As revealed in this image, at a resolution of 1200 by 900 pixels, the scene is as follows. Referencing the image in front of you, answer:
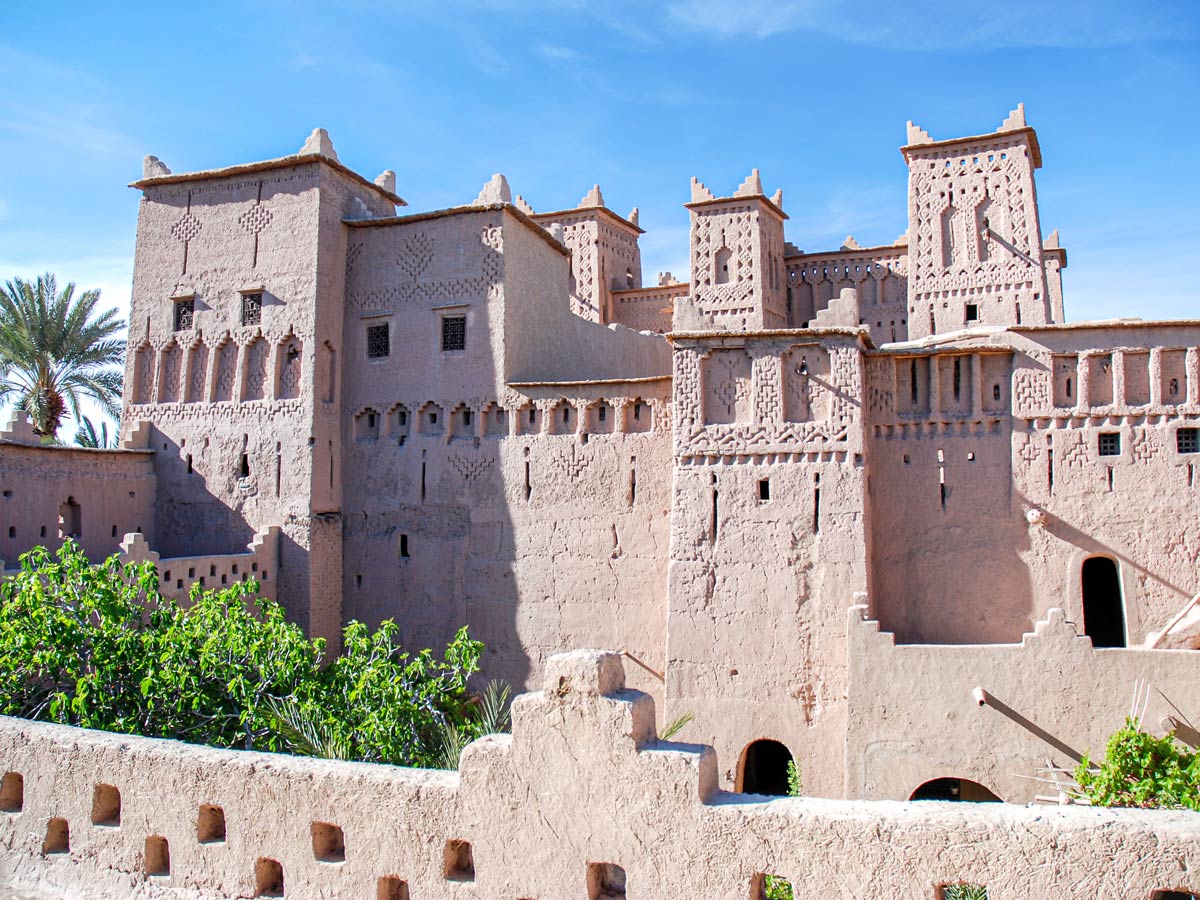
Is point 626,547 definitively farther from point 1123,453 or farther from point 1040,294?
point 1040,294

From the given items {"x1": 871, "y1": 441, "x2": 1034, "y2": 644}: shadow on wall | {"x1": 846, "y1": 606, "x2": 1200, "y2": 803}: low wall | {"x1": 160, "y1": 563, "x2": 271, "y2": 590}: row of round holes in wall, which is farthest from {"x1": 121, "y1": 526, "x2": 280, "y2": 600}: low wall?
{"x1": 871, "y1": 441, "x2": 1034, "y2": 644}: shadow on wall

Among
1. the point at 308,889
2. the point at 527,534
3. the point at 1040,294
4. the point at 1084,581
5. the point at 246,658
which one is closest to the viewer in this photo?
the point at 308,889

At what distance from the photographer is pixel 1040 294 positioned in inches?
983

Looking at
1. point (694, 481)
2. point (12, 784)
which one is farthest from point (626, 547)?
point (12, 784)

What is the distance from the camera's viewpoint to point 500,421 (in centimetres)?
1950

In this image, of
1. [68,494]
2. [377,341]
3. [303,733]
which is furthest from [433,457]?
[303,733]

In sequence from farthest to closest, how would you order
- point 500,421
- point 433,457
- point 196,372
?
point 196,372 < point 433,457 < point 500,421

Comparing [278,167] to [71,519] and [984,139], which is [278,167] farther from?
[984,139]

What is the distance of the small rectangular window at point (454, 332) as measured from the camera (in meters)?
19.9

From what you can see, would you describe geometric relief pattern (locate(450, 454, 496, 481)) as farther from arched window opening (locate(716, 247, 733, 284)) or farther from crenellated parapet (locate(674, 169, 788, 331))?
arched window opening (locate(716, 247, 733, 284))

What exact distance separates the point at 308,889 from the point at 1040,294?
22.7 metres

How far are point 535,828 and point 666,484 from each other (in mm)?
11468

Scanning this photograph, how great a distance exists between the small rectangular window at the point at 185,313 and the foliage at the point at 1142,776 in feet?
57.9

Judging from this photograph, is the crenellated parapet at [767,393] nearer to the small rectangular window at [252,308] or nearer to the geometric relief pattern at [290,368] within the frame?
the geometric relief pattern at [290,368]
